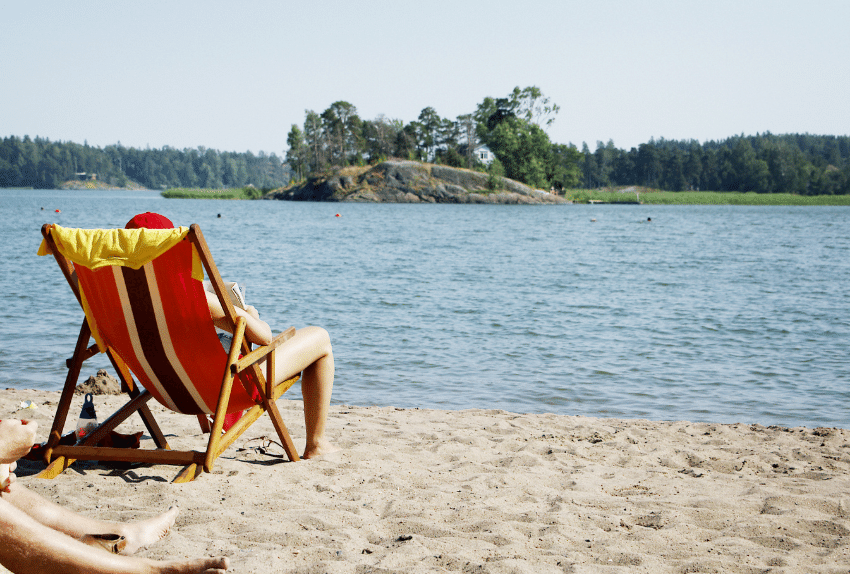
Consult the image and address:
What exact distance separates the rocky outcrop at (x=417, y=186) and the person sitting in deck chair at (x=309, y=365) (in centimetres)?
6655

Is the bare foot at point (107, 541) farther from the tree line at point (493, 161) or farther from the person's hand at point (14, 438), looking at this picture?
the tree line at point (493, 161)

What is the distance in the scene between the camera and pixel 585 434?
4574 mm

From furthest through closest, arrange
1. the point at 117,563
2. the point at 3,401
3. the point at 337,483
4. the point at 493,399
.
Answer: the point at 493,399 < the point at 3,401 < the point at 337,483 < the point at 117,563

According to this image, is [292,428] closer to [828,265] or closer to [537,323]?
[537,323]

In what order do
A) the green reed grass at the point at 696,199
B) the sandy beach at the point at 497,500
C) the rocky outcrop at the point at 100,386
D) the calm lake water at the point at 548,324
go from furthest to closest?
the green reed grass at the point at 696,199
the calm lake water at the point at 548,324
the rocky outcrop at the point at 100,386
the sandy beach at the point at 497,500

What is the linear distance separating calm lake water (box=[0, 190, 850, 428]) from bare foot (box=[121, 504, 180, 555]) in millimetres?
3475

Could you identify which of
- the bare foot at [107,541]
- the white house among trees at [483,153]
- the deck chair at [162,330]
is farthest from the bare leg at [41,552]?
the white house among trees at [483,153]

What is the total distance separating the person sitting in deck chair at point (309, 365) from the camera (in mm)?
3314

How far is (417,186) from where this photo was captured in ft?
229

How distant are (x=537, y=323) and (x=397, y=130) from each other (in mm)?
75098

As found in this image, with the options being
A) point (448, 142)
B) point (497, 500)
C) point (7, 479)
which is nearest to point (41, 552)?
point (7, 479)

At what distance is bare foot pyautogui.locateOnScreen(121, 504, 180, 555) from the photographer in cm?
235

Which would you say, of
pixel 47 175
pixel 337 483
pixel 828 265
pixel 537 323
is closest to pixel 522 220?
pixel 828 265

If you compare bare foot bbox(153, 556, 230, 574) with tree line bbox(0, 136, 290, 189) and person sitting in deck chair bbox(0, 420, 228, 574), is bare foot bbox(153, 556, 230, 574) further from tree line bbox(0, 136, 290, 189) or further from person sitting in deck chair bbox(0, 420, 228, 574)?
tree line bbox(0, 136, 290, 189)
